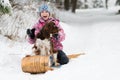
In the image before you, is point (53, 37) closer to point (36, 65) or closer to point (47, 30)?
point (47, 30)

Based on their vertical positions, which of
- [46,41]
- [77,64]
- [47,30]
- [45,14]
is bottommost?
[77,64]

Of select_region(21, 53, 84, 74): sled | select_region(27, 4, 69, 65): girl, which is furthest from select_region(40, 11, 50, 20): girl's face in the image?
select_region(21, 53, 84, 74): sled

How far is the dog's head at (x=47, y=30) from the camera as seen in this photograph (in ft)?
26.4

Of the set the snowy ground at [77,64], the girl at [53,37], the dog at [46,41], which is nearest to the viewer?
A: the snowy ground at [77,64]

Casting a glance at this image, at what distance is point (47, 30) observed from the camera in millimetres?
8039

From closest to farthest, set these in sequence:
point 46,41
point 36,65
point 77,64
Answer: point 36,65, point 77,64, point 46,41

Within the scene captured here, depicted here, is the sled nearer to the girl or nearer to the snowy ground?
the snowy ground

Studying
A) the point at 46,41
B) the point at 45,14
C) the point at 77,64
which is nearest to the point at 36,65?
the point at 46,41

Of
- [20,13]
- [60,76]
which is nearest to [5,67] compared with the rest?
[60,76]

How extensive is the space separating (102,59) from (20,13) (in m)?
4.79

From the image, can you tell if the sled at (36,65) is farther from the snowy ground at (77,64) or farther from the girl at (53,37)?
the girl at (53,37)

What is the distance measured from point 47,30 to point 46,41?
23 centimetres

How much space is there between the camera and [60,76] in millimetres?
7000

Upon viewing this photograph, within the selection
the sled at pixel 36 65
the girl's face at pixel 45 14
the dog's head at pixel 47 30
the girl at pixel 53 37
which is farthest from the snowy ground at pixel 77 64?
the girl's face at pixel 45 14
